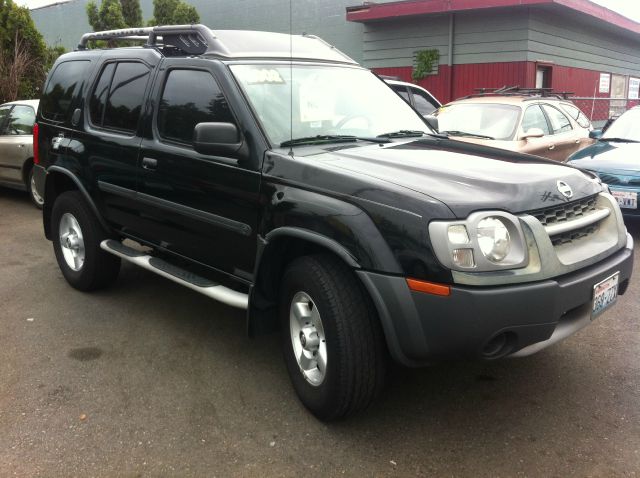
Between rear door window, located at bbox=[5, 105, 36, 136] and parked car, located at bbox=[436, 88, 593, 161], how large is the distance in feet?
19.2

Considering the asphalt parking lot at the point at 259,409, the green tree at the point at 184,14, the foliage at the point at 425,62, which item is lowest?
the asphalt parking lot at the point at 259,409

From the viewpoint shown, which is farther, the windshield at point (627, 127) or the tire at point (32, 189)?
the tire at point (32, 189)

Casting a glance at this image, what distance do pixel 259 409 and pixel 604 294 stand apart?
191 cm

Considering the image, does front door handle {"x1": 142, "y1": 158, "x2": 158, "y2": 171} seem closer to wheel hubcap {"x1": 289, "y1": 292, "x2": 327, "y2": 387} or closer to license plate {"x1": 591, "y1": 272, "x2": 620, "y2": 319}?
wheel hubcap {"x1": 289, "y1": 292, "x2": 327, "y2": 387}

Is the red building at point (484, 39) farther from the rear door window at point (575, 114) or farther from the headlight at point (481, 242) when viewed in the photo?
the headlight at point (481, 242)

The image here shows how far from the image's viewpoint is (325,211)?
296 cm

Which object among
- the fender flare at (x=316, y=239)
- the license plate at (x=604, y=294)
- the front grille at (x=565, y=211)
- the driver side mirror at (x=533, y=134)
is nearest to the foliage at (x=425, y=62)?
the driver side mirror at (x=533, y=134)

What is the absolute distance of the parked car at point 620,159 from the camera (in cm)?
657

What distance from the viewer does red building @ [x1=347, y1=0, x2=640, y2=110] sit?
13.3 m

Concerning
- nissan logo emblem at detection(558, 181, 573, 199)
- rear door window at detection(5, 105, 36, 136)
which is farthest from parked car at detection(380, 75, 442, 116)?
nissan logo emblem at detection(558, 181, 573, 199)

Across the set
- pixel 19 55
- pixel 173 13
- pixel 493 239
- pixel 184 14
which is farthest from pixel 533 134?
pixel 173 13

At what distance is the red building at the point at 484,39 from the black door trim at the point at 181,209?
10.5 meters

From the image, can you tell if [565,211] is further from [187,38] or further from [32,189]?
[32,189]

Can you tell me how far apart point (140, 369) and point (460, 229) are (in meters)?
2.28
